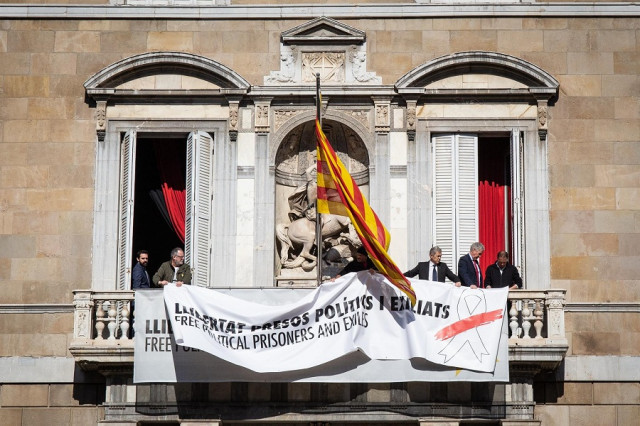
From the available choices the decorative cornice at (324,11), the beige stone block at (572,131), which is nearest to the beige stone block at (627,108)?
the beige stone block at (572,131)

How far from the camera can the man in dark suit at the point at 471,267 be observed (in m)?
29.5

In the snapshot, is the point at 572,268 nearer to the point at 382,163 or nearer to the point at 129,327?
the point at 382,163

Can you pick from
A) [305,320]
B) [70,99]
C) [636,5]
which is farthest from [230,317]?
[636,5]

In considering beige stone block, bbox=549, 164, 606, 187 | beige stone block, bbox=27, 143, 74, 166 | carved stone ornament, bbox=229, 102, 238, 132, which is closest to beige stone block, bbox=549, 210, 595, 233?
beige stone block, bbox=549, 164, 606, 187

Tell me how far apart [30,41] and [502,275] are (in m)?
9.38

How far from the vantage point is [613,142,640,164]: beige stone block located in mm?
30500

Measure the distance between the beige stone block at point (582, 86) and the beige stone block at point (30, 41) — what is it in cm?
912

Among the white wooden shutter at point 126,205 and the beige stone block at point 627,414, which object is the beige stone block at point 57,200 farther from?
the beige stone block at point 627,414

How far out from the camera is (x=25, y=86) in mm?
31031

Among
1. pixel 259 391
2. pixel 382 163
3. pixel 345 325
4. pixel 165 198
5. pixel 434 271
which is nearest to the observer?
pixel 345 325

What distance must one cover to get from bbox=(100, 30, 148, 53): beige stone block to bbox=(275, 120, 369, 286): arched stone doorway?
3.10 m

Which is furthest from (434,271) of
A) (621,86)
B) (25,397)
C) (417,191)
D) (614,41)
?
(25,397)

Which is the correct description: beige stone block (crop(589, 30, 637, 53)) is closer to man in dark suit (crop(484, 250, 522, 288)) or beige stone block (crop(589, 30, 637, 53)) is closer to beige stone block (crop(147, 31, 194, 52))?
man in dark suit (crop(484, 250, 522, 288))

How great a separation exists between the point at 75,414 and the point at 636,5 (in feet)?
39.9
